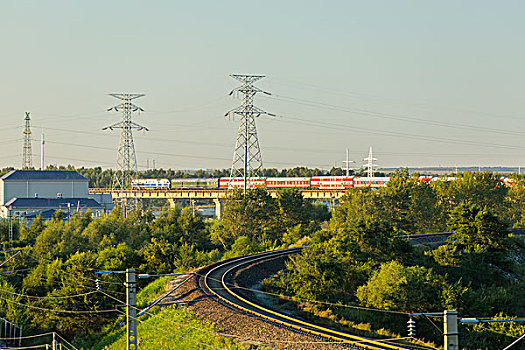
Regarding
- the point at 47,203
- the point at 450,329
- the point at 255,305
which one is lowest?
the point at 255,305

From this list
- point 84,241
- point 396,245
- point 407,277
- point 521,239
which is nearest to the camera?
point 407,277

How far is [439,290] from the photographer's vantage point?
133 ft

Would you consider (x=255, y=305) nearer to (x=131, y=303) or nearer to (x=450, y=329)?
(x=131, y=303)

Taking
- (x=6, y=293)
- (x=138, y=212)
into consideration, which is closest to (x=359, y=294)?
(x=6, y=293)

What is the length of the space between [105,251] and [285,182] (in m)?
85.8

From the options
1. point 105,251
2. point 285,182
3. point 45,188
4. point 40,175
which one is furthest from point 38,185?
point 105,251

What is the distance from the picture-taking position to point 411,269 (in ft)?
139

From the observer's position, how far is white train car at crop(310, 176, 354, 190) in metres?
137

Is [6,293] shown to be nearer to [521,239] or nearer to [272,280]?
[272,280]

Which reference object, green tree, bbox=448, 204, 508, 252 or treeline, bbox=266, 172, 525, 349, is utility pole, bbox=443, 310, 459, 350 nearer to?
treeline, bbox=266, 172, 525, 349

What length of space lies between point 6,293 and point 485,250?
1669 inches

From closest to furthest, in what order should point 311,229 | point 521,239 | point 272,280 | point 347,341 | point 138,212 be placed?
1. point 347,341
2. point 272,280
3. point 521,239
4. point 311,229
5. point 138,212

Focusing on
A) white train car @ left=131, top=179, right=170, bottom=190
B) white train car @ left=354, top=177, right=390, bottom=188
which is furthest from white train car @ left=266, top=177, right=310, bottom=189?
white train car @ left=131, top=179, right=170, bottom=190

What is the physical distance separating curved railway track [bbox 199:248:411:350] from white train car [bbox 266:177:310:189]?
80.1 metres
